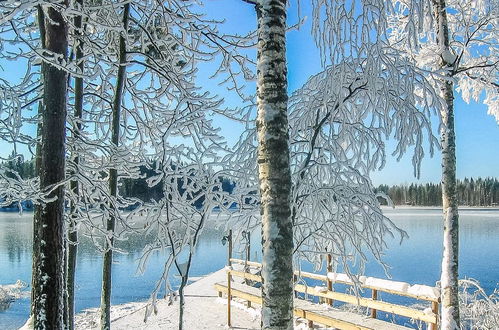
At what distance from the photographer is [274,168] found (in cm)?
319

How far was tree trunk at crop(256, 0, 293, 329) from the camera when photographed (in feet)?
10.1

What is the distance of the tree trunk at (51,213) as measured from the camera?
4.30m

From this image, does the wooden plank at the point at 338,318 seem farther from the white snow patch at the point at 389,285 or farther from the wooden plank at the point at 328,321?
the white snow patch at the point at 389,285

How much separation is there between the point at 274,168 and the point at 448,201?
4.57 meters

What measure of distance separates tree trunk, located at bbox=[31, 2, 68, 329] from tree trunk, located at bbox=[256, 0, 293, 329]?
2.36 metres

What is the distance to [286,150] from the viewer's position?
127 inches

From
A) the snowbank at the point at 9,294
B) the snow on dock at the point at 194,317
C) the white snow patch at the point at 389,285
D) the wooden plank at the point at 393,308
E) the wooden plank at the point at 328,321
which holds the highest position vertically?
the white snow patch at the point at 389,285

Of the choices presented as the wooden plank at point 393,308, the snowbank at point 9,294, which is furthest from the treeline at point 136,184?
the snowbank at point 9,294

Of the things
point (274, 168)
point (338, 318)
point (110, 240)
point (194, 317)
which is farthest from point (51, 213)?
point (194, 317)

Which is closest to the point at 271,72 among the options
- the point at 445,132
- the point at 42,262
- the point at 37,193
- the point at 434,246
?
the point at 37,193

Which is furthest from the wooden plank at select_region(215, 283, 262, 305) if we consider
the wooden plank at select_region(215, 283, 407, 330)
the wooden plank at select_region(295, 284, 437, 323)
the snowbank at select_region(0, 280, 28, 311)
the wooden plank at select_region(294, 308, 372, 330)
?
the snowbank at select_region(0, 280, 28, 311)

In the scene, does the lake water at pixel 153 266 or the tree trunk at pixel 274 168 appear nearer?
the tree trunk at pixel 274 168

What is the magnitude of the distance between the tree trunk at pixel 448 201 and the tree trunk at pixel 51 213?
5235mm

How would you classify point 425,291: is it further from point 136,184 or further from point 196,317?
point 136,184
